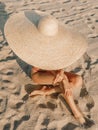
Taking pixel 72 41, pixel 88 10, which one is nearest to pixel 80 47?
pixel 72 41

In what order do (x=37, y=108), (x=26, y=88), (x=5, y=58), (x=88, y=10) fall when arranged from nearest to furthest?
(x=37, y=108) < (x=26, y=88) < (x=5, y=58) < (x=88, y=10)

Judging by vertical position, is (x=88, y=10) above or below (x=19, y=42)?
below

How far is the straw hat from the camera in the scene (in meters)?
2.89

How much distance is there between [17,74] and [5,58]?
0.41 metres

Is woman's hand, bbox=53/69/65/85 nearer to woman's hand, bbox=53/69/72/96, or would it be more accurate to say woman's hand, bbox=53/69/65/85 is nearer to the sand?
woman's hand, bbox=53/69/72/96

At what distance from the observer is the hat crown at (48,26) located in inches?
114

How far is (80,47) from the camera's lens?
10.0ft

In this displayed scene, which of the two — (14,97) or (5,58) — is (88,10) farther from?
(14,97)

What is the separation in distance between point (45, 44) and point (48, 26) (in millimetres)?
165

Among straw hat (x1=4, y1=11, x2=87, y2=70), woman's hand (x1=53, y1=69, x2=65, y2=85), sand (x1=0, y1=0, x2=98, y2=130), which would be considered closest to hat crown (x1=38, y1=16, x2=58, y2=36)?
straw hat (x1=4, y1=11, x2=87, y2=70)

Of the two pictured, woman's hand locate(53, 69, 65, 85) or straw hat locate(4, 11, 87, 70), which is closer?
straw hat locate(4, 11, 87, 70)

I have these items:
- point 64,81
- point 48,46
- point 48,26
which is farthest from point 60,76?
point 48,26

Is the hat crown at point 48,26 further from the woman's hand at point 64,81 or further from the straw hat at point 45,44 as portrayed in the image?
the woman's hand at point 64,81

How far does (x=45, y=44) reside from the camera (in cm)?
294
